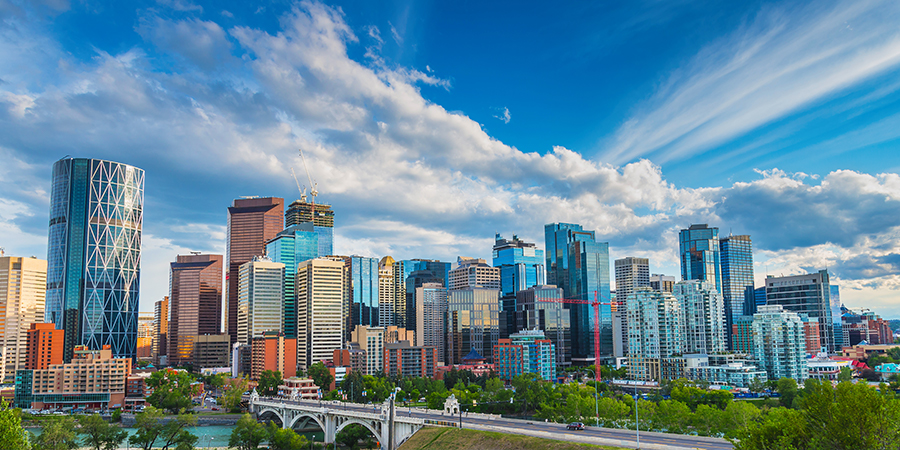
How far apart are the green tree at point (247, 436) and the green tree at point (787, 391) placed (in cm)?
10974

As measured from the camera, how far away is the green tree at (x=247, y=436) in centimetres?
10831

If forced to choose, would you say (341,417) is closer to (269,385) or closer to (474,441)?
(474,441)

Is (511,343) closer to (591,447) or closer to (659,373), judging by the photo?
(659,373)

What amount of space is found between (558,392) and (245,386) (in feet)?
326

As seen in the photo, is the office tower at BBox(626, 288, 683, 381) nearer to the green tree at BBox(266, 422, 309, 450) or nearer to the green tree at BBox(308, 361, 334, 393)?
the green tree at BBox(308, 361, 334, 393)

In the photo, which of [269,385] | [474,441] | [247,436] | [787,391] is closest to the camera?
[474,441]

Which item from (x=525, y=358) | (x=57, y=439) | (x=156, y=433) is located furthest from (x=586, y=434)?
(x=525, y=358)

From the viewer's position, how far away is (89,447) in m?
110

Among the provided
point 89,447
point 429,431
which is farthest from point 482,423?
point 89,447

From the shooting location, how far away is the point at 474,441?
291 feet

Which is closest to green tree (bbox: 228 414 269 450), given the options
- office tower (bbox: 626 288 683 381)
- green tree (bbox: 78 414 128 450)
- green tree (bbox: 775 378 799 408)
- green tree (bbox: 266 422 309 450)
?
green tree (bbox: 266 422 309 450)

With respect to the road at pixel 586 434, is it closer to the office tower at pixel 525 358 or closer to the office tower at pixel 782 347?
the office tower at pixel 525 358

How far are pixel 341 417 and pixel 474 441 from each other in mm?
41132

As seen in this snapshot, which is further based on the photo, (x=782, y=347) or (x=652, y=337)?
(x=652, y=337)
